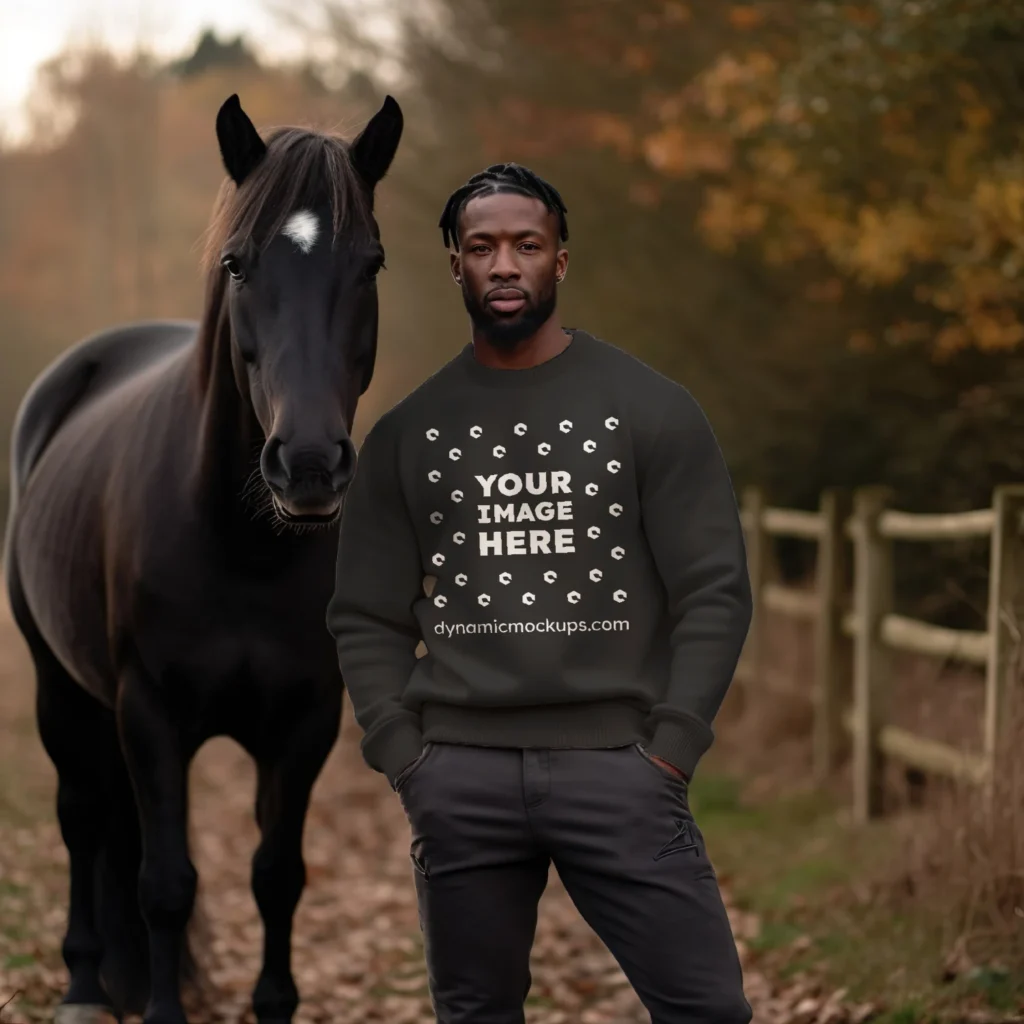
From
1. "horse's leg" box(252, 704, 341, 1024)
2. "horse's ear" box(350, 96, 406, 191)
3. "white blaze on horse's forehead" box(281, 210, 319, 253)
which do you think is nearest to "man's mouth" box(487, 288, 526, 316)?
"white blaze on horse's forehead" box(281, 210, 319, 253)

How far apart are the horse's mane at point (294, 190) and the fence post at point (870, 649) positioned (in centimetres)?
473

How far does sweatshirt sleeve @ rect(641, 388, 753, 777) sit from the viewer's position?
274cm

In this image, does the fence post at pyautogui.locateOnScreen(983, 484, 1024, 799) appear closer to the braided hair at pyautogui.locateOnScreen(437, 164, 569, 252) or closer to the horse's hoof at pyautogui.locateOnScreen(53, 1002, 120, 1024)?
the horse's hoof at pyautogui.locateOnScreen(53, 1002, 120, 1024)

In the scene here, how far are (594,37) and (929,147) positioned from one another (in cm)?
377

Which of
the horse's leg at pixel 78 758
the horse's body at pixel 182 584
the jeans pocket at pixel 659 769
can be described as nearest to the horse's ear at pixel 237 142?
the horse's body at pixel 182 584

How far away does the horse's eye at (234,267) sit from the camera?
3.61 m

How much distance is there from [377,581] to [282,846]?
5.87 feet

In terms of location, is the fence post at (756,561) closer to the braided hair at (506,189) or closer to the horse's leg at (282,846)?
the horse's leg at (282,846)

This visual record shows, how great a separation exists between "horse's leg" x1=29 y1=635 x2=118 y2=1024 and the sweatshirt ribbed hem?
116 inches

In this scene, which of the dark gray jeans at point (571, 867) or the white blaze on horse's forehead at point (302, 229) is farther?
the white blaze on horse's forehead at point (302, 229)

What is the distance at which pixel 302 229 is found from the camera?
356 centimetres

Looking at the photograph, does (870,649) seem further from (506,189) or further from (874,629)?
(506,189)

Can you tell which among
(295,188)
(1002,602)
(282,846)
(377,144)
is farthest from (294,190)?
(1002,602)

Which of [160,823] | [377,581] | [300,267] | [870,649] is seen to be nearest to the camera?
[377,581]
